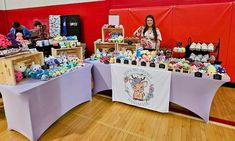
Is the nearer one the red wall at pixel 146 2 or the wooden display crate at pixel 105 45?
the wooden display crate at pixel 105 45

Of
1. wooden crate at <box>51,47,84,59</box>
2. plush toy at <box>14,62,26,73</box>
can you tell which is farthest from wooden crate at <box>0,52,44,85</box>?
wooden crate at <box>51,47,84,59</box>

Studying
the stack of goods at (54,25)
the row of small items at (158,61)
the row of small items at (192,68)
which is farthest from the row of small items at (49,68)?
the stack of goods at (54,25)

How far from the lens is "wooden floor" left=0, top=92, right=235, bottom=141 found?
2.28 m

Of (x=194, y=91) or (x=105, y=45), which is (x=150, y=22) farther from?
(x=194, y=91)

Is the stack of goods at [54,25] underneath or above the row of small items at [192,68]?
above

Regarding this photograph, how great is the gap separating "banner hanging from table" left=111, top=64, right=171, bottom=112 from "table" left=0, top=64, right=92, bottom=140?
80 cm

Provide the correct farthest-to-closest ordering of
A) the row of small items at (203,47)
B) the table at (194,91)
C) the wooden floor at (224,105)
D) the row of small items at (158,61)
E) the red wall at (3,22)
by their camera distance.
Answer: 1. the red wall at (3,22)
2. the row of small items at (203,47)
3. the wooden floor at (224,105)
4. the row of small items at (158,61)
5. the table at (194,91)

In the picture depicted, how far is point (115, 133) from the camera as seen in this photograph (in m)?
2.37

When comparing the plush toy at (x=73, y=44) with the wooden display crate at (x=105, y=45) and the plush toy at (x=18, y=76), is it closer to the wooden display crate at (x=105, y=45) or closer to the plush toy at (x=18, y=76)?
the wooden display crate at (x=105, y=45)

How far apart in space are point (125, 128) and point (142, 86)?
2.39ft

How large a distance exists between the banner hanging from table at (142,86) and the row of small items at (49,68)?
2.37 ft

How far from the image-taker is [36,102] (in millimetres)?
2111

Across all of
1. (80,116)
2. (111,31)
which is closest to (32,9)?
(111,31)

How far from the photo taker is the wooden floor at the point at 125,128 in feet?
7.48
